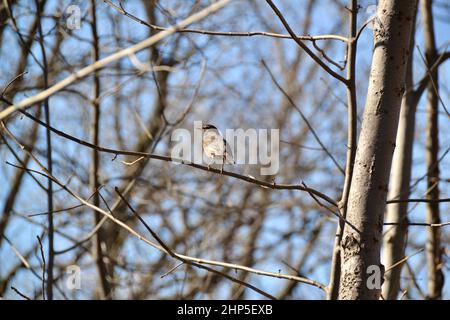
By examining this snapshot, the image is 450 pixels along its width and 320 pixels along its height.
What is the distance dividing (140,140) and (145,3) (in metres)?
1.70

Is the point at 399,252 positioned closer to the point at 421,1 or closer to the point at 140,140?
the point at 421,1

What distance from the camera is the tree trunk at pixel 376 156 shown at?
216 cm

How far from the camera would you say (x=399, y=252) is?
3.53m

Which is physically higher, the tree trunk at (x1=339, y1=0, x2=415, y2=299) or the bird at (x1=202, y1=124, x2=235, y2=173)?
the bird at (x1=202, y1=124, x2=235, y2=173)

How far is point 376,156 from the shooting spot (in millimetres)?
2227

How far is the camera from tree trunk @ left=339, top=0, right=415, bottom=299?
2164 mm

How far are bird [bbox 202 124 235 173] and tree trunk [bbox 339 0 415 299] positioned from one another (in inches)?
51.9

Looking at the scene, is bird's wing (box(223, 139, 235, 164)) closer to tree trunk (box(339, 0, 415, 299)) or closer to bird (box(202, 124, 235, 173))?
bird (box(202, 124, 235, 173))

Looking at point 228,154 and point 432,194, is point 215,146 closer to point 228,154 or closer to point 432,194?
point 228,154

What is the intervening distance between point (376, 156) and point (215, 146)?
4.77ft

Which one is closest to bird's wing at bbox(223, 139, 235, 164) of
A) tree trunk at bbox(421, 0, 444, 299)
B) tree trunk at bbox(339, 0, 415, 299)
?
tree trunk at bbox(421, 0, 444, 299)

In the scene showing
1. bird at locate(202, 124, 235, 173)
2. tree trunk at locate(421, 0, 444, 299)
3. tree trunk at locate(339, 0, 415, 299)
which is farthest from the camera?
tree trunk at locate(421, 0, 444, 299)

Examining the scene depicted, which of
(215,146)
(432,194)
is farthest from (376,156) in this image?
(432,194)
